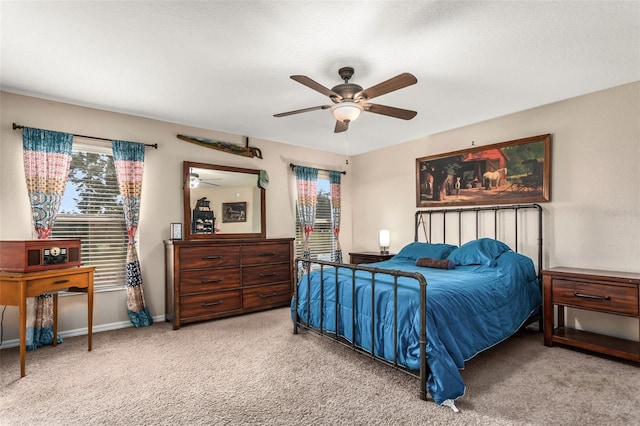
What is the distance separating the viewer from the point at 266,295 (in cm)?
460

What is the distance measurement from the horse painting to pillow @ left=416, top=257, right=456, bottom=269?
48.0 inches

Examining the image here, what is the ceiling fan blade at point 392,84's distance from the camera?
2368mm

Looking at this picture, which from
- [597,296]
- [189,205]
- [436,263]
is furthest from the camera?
[189,205]

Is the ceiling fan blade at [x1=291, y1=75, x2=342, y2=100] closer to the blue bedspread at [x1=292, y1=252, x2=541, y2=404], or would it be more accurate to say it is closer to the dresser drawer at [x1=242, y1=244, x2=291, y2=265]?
the blue bedspread at [x1=292, y1=252, x2=541, y2=404]

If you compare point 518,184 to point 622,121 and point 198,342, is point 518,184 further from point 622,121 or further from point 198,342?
point 198,342

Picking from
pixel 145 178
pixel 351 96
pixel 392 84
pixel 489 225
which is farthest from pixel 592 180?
pixel 145 178

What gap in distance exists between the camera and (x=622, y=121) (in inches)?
130

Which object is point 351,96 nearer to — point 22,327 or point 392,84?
point 392,84

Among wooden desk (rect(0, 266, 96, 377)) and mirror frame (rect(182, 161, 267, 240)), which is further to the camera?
mirror frame (rect(182, 161, 267, 240))

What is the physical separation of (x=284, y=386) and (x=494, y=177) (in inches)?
138

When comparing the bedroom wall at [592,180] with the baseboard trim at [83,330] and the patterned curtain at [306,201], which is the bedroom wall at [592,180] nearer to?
the patterned curtain at [306,201]

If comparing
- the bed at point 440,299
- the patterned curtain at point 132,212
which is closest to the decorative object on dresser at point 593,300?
the bed at point 440,299

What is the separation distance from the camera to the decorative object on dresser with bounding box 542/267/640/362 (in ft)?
9.16

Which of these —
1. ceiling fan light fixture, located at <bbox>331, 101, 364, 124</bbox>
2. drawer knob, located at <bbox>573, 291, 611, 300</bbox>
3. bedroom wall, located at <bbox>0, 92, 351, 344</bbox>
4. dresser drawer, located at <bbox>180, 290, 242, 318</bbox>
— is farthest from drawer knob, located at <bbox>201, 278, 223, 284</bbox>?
drawer knob, located at <bbox>573, 291, 611, 300</bbox>
